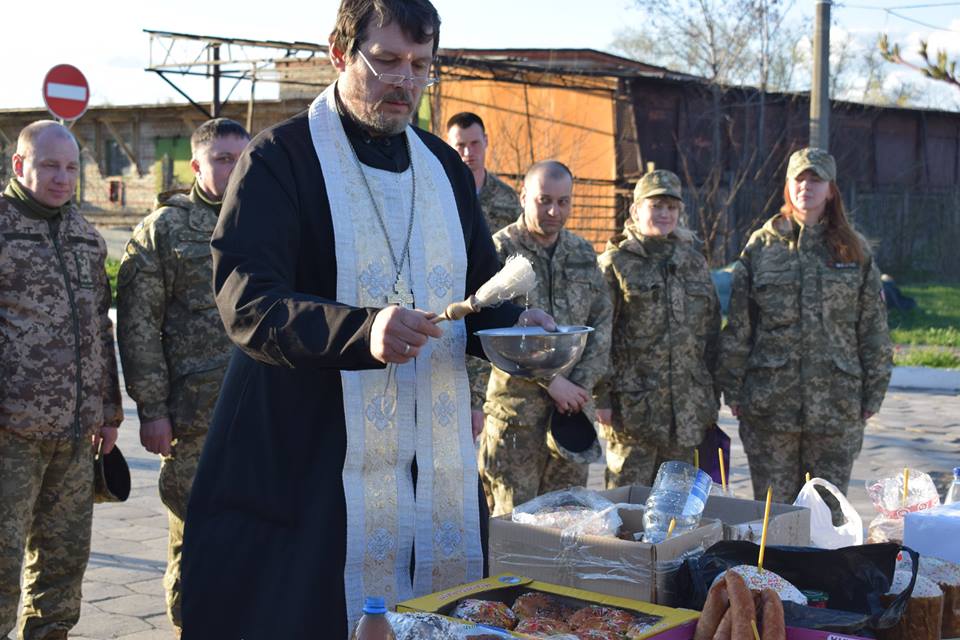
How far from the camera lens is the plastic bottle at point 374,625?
2230 millimetres

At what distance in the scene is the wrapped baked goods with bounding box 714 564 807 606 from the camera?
2779mm

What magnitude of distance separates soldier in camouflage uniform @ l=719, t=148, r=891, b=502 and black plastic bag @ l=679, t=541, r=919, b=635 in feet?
9.79

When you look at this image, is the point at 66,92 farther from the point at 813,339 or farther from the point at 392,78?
the point at 392,78

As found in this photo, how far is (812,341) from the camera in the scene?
19.7ft

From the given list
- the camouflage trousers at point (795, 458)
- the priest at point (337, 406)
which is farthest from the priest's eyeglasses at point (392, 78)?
the camouflage trousers at point (795, 458)

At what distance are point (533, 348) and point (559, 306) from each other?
309 cm

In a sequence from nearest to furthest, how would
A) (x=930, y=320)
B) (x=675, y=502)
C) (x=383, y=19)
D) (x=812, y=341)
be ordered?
1. (x=383, y=19)
2. (x=675, y=502)
3. (x=812, y=341)
4. (x=930, y=320)

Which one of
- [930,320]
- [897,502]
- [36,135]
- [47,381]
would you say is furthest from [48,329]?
[930,320]

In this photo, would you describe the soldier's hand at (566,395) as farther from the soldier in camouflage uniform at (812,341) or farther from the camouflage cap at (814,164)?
the camouflage cap at (814,164)

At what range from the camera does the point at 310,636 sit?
2.82 metres

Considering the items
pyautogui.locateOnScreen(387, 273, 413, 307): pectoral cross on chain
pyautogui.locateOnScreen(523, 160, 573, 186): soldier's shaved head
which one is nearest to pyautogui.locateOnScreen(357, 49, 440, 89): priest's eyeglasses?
pyautogui.locateOnScreen(387, 273, 413, 307): pectoral cross on chain

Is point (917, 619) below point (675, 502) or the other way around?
below

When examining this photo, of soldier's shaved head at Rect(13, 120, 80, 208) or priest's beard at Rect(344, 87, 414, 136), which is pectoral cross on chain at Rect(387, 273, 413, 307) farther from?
soldier's shaved head at Rect(13, 120, 80, 208)

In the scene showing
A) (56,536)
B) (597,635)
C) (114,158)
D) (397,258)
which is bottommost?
(56,536)
